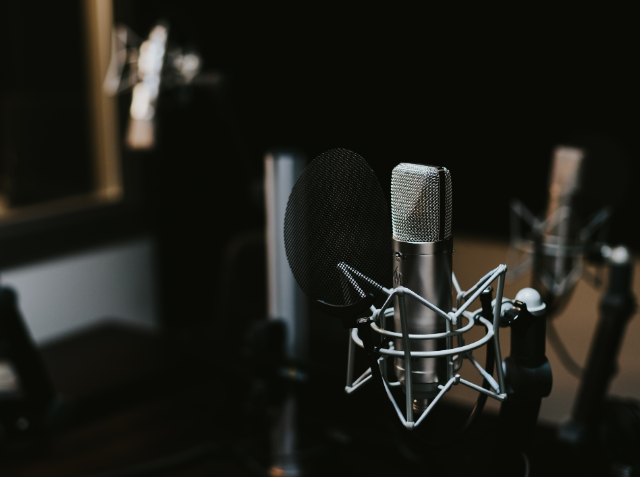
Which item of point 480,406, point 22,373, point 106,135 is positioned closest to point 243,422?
point 22,373

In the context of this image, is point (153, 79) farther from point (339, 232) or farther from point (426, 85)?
point (426, 85)

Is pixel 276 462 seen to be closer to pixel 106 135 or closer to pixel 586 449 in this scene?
pixel 586 449

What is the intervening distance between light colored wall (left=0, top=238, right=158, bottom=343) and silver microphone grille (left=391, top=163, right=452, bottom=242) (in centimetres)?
160

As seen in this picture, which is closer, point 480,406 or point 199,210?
point 480,406

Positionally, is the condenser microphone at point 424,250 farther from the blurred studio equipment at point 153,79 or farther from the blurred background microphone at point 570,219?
the blurred studio equipment at point 153,79

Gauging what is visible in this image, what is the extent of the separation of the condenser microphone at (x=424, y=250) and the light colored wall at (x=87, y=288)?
159 cm

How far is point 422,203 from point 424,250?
0.03 m

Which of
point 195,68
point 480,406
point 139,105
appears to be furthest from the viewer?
point 195,68

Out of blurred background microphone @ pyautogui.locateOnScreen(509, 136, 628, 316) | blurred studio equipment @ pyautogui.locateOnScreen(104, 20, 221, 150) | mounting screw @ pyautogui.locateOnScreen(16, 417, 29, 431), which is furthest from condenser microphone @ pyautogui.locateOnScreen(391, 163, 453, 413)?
mounting screw @ pyautogui.locateOnScreen(16, 417, 29, 431)

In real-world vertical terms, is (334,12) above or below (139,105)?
above

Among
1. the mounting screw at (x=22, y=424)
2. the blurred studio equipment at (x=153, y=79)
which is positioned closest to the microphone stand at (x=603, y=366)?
the blurred studio equipment at (x=153, y=79)

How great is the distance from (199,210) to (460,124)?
0.99m

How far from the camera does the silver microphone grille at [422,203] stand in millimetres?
455

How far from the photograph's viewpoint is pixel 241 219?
7.50 feet
